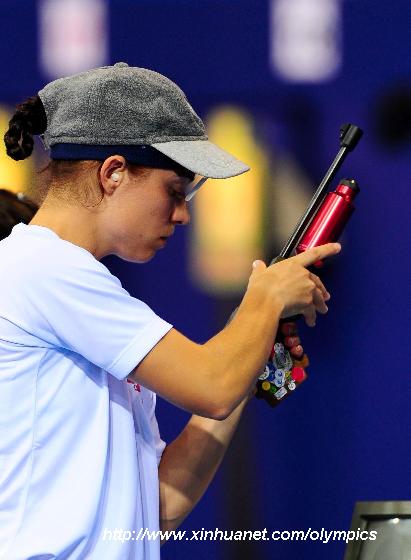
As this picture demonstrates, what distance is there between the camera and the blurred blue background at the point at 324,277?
6.59 feet

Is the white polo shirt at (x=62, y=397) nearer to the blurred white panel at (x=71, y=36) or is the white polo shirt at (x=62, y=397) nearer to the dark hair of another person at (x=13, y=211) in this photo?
the dark hair of another person at (x=13, y=211)

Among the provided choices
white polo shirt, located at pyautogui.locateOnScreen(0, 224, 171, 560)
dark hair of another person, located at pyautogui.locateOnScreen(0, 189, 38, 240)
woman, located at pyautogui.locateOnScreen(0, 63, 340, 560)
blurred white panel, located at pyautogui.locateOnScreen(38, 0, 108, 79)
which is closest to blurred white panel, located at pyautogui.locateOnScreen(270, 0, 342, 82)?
blurred white panel, located at pyautogui.locateOnScreen(38, 0, 108, 79)

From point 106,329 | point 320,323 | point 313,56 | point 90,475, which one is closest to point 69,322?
point 106,329

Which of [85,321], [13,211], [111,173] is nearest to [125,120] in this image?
[111,173]

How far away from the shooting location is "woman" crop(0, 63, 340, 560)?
1180mm

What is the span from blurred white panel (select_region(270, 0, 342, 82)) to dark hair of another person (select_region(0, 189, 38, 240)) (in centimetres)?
69

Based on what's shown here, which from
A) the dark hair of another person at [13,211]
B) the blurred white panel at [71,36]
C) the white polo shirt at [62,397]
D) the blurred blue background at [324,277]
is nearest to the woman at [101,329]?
the white polo shirt at [62,397]

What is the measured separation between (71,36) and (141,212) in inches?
38.0

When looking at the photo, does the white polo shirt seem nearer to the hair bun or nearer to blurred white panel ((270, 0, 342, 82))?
the hair bun

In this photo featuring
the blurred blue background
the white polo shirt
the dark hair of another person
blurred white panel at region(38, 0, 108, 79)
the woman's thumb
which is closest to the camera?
the white polo shirt

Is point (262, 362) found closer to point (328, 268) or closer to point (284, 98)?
point (328, 268)

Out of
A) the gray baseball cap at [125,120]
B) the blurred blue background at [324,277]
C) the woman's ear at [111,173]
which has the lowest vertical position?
the blurred blue background at [324,277]

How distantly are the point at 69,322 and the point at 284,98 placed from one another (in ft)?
3.40

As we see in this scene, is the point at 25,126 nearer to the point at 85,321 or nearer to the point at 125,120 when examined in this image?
the point at 125,120
